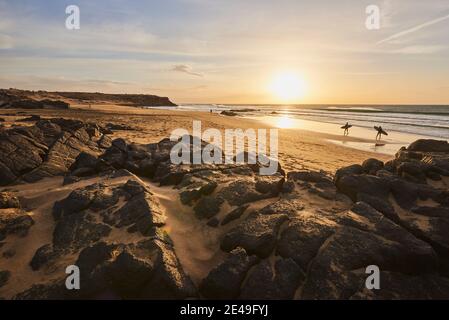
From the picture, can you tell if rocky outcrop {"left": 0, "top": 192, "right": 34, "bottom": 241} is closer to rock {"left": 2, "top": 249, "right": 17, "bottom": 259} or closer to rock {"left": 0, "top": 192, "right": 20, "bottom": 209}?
rock {"left": 0, "top": 192, "right": 20, "bottom": 209}

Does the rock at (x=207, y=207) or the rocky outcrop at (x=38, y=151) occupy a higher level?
the rocky outcrop at (x=38, y=151)

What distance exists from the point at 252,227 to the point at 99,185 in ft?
13.9

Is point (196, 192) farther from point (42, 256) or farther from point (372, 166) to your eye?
point (372, 166)

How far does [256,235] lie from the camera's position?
5.38 meters

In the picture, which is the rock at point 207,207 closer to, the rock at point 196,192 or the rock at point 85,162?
the rock at point 196,192

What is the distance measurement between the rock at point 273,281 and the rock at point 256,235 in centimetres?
31

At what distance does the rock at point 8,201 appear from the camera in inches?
262

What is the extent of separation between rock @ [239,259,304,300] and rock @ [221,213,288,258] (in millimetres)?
313

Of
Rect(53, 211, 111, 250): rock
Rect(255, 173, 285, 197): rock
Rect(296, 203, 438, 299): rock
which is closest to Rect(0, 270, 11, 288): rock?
Rect(53, 211, 111, 250): rock

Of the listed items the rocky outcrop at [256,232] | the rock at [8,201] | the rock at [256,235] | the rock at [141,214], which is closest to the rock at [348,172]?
the rocky outcrop at [256,232]
